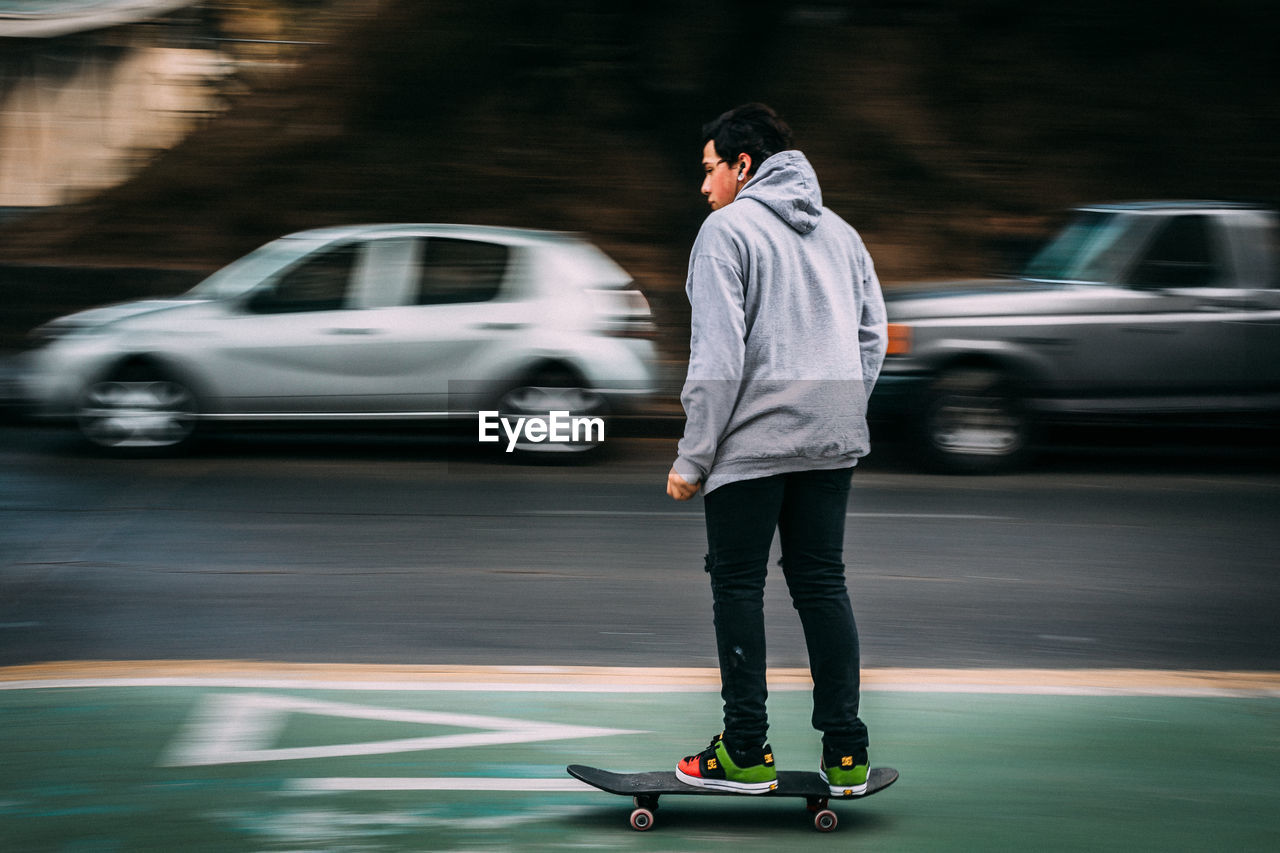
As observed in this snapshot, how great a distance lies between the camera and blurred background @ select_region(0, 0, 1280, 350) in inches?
631

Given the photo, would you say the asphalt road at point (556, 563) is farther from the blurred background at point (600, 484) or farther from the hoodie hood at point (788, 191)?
the hoodie hood at point (788, 191)

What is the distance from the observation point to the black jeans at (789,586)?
3658mm

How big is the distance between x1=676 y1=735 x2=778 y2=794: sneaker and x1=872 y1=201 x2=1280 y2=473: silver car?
6.65 meters

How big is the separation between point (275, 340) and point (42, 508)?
2441 millimetres

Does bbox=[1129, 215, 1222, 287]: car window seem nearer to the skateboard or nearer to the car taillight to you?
the car taillight

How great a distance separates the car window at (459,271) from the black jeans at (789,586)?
7185mm

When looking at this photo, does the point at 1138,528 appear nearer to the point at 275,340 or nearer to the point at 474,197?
the point at 275,340

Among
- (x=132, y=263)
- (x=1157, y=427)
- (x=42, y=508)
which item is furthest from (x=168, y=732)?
(x=132, y=263)

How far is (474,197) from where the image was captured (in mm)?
16609

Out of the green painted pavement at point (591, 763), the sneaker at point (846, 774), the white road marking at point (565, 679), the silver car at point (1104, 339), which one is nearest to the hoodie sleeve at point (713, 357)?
the sneaker at point (846, 774)

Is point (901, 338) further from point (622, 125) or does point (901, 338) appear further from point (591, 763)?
point (622, 125)

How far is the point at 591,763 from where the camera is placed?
4.30 metres

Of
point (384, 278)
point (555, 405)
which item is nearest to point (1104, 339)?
point (555, 405)

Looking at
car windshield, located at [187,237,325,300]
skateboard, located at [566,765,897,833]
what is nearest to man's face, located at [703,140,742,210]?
skateboard, located at [566,765,897,833]
